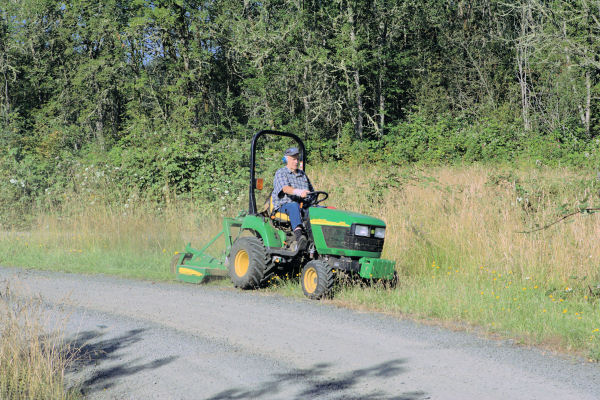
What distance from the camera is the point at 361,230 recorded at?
875cm

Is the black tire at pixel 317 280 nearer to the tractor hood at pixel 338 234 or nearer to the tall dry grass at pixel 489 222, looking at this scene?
the tractor hood at pixel 338 234

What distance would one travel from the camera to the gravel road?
16.6ft

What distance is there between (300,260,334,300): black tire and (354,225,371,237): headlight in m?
0.60

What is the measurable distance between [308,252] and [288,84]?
21249 mm

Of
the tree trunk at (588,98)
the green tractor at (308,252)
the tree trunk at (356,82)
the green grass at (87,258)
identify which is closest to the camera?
the green tractor at (308,252)

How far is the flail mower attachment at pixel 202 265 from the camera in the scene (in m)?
10.1

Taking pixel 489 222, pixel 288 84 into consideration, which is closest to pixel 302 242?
pixel 489 222

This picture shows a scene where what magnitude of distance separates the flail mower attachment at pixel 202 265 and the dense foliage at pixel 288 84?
21.6ft

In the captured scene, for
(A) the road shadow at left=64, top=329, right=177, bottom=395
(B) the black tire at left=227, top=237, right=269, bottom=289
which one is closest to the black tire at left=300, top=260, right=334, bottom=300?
(B) the black tire at left=227, top=237, right=269, bottom=289

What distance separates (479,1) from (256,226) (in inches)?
1201

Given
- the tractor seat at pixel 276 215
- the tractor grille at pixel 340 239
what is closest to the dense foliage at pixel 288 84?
the tractor seat at pixel 276 215

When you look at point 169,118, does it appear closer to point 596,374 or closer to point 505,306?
point 505,306

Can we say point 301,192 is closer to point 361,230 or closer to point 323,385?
point 361,230

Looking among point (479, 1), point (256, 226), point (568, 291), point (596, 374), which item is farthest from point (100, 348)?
point (479, 1)
